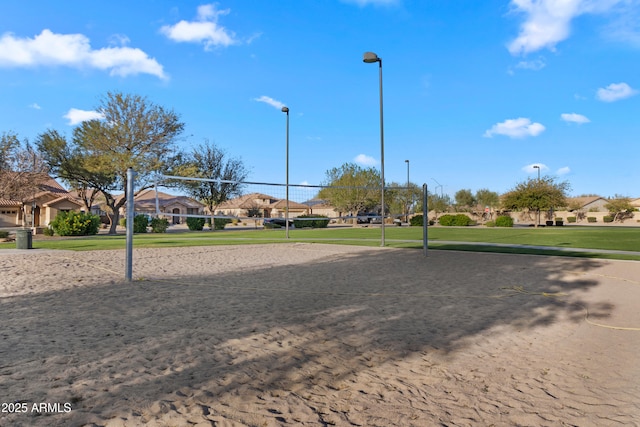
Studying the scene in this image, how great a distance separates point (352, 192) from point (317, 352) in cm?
4993

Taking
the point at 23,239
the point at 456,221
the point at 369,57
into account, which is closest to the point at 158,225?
the point at 23,239

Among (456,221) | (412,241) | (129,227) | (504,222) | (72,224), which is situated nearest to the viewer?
(129,227)

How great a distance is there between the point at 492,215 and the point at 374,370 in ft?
210

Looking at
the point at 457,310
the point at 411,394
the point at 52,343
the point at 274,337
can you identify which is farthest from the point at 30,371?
the point at 457,310

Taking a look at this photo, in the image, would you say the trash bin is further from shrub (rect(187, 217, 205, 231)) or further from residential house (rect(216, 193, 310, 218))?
residential house (rect(216, 193, 310, 218))

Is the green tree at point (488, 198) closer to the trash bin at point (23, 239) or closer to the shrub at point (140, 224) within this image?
the shrub at point (140, 224)

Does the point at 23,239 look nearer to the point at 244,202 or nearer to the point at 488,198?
the point at 244,202

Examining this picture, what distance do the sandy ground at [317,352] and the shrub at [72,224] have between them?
21.9 metres

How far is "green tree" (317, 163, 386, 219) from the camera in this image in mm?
53500

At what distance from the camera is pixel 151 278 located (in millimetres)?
8797

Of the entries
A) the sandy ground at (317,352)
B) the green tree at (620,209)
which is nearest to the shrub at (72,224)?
the sandy ground at (317,352)

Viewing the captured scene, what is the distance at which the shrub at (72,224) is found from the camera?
89.8 feet

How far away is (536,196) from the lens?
143ft

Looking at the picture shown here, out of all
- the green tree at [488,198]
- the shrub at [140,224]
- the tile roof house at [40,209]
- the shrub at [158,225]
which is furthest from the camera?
the green tree at [488,198]
